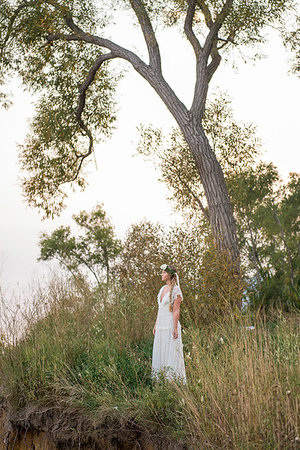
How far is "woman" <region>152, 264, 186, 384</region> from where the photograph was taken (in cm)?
861

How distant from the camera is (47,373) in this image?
357 inches

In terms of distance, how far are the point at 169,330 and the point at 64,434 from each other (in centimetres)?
229

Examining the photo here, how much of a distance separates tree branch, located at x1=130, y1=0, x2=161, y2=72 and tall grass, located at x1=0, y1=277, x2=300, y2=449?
806 cm

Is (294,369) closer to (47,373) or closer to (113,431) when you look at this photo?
(113,431)

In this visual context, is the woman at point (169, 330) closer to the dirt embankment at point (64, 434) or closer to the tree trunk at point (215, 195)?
the dirt embankment at point (64, 434)

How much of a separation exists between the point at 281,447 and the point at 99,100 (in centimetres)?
1587

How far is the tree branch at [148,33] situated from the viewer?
658 inches

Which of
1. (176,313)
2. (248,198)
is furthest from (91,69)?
(248,198)

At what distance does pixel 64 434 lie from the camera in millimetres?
8016

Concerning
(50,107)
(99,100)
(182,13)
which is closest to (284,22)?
(182,13)

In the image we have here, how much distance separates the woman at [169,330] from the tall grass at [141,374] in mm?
248

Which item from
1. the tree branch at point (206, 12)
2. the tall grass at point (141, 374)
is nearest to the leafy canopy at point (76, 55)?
the tree branch at point (206, 12)

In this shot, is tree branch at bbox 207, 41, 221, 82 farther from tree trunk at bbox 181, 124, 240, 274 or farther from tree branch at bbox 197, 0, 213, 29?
tree trunk at bbox 181, 124, 240, 274

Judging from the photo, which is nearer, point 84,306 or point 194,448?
point 194,448
